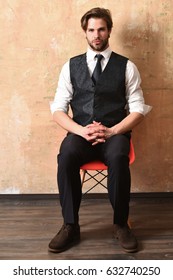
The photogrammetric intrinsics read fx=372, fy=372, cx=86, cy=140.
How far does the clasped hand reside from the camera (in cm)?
246

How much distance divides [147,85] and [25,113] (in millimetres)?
1015

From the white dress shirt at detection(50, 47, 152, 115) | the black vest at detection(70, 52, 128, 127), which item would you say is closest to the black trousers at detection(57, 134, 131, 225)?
the black vest at detection(70, 52, 128, 127)

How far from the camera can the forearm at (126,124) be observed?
8.27ft

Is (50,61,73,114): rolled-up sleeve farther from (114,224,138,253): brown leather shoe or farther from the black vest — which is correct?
(114,224,138,253): brown leather shoe

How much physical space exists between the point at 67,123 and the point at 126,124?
41 cm

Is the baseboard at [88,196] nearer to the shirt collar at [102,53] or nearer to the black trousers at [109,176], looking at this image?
the black trousers at [109,176]

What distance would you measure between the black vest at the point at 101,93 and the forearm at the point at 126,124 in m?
0.08

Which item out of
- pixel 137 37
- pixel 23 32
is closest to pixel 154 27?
pixel 137 37

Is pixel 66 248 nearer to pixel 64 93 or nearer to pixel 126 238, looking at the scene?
pixel 126 238

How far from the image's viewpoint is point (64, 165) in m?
2.34

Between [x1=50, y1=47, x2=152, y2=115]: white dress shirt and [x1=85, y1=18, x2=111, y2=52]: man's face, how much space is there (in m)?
0.06

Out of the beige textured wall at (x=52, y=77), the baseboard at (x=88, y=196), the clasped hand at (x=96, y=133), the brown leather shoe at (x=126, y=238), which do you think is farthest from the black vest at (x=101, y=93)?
the baseboard at (x=88, y=196)

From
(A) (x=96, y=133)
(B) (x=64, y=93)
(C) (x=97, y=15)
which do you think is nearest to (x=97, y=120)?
(A) (x=96, y=133)
